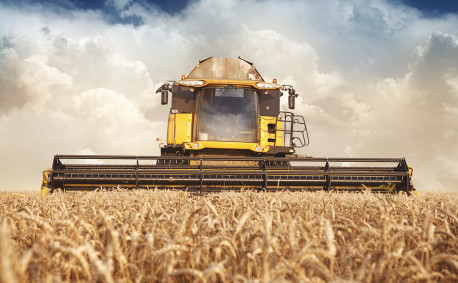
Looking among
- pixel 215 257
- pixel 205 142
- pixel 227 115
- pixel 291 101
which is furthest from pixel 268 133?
pixel 215 257

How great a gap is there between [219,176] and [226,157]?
53 centimetres

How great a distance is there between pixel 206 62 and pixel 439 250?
10589 millimetres

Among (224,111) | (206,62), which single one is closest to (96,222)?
(224,111)

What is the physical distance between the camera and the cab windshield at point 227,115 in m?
10.6

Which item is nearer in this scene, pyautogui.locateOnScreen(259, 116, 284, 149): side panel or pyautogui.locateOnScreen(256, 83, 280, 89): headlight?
pyautogui.locateOnScreen(256, 83, 280, 89): headlight

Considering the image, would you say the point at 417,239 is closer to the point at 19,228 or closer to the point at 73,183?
the point at 19,228

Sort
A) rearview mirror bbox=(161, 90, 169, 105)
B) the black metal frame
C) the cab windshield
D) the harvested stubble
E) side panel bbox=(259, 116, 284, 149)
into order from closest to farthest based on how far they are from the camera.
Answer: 1. the harvested stubble
2. the black metal frame
3. the cab windshield
4. rearview mirror bbox=(161, 90, 169, 105)
5. side panel bbox=(259, 116, 284, 149)

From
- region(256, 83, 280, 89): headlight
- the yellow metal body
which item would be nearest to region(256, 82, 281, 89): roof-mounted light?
region(256, 83, 280, 89): headlight

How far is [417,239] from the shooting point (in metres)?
2.31

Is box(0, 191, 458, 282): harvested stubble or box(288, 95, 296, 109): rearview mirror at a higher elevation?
box(288, 95, 296, 109): rearview mirror

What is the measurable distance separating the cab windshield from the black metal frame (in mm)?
1840

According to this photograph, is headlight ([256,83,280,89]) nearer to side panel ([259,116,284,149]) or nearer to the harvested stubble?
side panel ([259,116,284,149])

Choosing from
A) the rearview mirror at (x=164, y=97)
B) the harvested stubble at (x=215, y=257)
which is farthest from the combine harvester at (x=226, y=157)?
the harvested stubble at (x=215, y=257)

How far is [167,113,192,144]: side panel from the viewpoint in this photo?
11125 millimetres
